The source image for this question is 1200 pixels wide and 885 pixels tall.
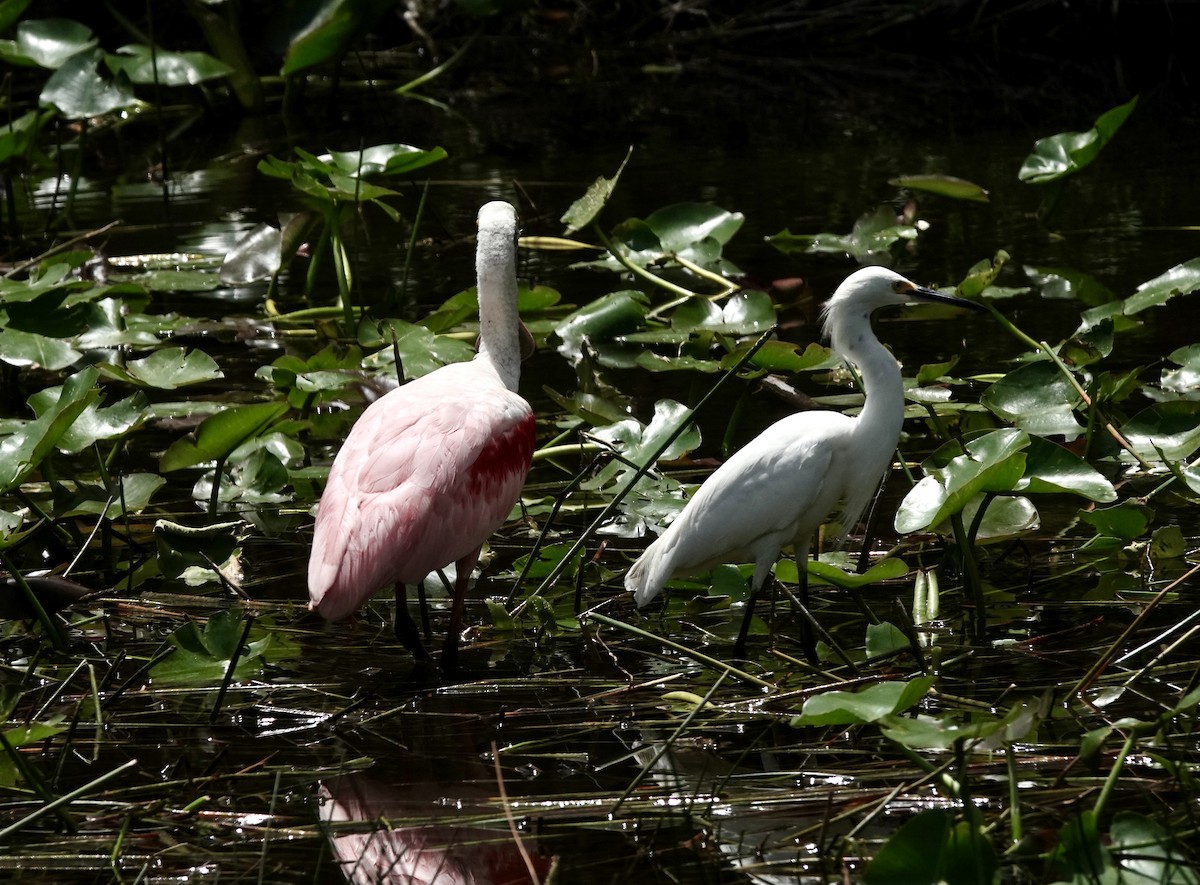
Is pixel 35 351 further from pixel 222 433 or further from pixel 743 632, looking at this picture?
pixel 743 632

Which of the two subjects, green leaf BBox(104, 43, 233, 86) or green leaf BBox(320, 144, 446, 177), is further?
green leaf BBox(104, 43, 233, 86)

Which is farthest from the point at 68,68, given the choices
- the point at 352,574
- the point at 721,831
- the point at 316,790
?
the point at 721,831

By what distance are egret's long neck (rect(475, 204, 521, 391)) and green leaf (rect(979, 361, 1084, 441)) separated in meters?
1.26

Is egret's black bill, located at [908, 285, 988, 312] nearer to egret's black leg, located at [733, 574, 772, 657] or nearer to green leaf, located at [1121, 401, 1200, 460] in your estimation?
green leaf, located at [1121, 401, 1200, 460]

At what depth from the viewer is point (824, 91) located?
1163 centimetres

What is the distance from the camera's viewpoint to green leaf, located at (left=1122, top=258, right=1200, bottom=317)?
465cm

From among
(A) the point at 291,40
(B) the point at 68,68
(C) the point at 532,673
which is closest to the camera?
(C) the point at 532,673

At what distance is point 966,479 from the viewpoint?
3.44 meters

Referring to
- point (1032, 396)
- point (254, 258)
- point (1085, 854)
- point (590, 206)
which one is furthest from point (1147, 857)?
point (254, 258)

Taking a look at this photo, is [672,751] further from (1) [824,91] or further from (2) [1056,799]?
(1) [824,91]

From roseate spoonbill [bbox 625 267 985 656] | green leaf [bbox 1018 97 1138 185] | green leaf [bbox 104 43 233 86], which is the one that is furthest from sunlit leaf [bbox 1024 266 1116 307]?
green leaf [bbox 104 43 233 86]

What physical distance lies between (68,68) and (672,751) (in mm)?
5310

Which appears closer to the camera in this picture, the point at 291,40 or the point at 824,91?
the point at 291,40

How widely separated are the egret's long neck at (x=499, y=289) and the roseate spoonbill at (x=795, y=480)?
759 mm
